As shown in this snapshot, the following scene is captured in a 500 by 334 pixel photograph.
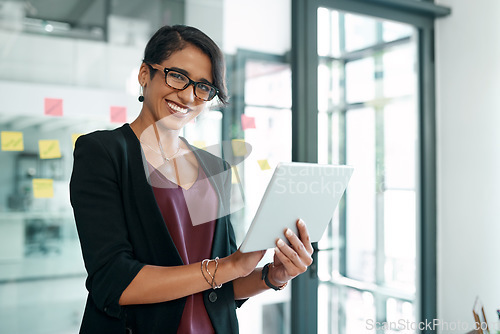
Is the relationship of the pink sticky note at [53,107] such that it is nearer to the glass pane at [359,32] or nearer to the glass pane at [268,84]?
the glass pane at [268,84]

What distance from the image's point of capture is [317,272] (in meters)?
1.92

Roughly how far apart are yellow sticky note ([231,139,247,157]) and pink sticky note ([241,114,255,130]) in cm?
6

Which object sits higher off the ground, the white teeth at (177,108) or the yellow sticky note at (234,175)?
the white teeth at (177,108)

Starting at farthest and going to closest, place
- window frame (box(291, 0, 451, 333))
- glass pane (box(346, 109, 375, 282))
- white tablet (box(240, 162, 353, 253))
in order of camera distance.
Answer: glass pane (box(346, 109, 375, 282))
window frame (box(291, 0, 451, 333))
white tablet (box(240, 162, 353, 253))

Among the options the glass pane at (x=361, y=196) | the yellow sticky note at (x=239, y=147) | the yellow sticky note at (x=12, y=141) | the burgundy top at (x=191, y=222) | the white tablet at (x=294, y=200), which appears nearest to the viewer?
the white tablet at (x=294, y=200)

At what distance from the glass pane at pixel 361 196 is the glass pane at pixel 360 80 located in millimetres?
66

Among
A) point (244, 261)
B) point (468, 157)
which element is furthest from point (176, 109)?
point (468, 157)

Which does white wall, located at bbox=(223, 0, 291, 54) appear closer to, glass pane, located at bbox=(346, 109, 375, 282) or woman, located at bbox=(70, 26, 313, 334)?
glass pane, located at bbox=(346, 109, 375, 282)

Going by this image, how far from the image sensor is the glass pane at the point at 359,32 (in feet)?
6.72

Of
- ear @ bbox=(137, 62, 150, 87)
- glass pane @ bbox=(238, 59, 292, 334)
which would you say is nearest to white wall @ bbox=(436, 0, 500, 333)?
glass pane @ bbox=(238, 59, 292, 334)

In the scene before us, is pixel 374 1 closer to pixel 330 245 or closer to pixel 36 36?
pixel 330 245

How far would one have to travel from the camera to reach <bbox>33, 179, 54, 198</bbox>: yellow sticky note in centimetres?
157

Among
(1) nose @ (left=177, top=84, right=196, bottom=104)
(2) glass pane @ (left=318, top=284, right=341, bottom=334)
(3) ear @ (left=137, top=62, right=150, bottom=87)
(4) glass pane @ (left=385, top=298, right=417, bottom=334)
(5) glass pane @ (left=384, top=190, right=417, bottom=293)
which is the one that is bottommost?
(4) glass pane @ (left=385, top=298, right=417, bottom=334)

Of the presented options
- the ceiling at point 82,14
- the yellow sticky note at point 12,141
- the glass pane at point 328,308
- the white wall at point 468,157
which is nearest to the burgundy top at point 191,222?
the yellow sticky note at point 12,141
